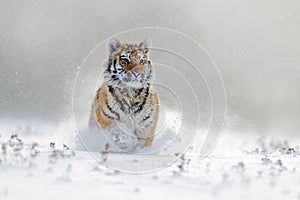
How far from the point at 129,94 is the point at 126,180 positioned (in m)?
4.37

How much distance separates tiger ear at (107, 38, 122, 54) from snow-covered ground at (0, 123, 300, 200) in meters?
3.37

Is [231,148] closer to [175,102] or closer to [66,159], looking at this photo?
[175,102]

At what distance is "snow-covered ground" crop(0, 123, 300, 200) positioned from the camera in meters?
5.70

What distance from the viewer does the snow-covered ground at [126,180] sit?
5.70 m

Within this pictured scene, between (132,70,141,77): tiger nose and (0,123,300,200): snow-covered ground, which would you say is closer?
(0,123,300,200): snow-covered ground

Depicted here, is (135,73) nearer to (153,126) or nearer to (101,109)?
(101,109)

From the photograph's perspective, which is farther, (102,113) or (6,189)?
(102,113)

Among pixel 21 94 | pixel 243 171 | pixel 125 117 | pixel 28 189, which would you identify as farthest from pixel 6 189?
pixel 21 94

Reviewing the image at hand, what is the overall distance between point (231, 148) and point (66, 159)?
9.23 m

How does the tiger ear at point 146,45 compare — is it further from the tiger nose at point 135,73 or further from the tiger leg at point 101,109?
the tiger leg at point 101,109

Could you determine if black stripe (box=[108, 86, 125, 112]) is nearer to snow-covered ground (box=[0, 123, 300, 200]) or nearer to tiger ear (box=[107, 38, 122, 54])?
tiger ear (box=[107, 38, 122, 54])

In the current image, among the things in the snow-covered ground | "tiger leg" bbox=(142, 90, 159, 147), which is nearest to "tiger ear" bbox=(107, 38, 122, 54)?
"tiger leg" bbox=(142, 90, 159, 147)

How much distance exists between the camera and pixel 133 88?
10680 mm

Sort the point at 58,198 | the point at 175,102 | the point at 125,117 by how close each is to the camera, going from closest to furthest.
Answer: the point at 58,198, the point at 125,117, the point at 175,102
